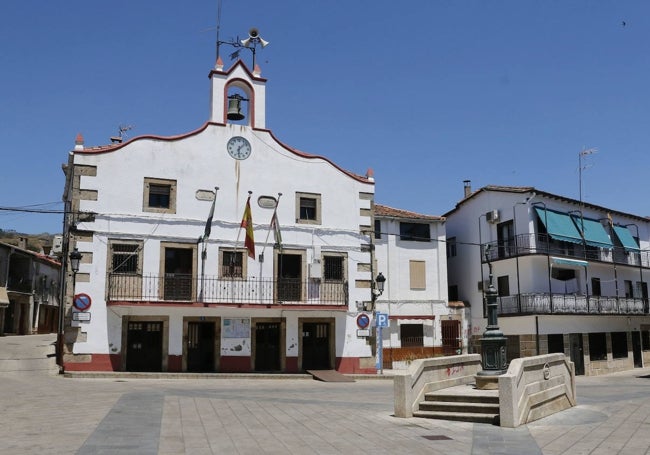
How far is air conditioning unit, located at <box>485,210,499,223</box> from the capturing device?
3275 centimetres

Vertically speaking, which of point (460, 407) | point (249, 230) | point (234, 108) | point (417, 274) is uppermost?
point (234, 108)

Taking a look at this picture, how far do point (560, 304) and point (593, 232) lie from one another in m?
6.26

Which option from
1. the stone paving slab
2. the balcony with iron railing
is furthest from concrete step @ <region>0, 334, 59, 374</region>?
the balcony with iron railing

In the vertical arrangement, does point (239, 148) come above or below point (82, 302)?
above

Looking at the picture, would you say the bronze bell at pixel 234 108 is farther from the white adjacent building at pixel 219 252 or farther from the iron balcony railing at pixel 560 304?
the iron balcony railing at pixel 560 304

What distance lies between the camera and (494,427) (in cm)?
1209

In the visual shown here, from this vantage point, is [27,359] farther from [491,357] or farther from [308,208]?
[491,357]

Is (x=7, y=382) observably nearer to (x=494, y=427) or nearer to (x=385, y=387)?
(x=385, y=387)

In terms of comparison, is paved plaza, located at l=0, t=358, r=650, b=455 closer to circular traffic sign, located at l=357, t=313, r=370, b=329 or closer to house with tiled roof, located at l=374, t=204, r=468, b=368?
circular traffic sign, located at l=357, t=313, r=370, b=329

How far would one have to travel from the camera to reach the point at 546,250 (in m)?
31.9

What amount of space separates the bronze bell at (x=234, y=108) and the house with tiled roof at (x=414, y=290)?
29.4 ft

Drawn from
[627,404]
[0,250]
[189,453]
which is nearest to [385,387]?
[627,404]

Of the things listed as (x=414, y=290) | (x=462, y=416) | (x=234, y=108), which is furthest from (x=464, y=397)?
(x=414, y=290)

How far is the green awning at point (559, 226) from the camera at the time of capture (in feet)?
105
